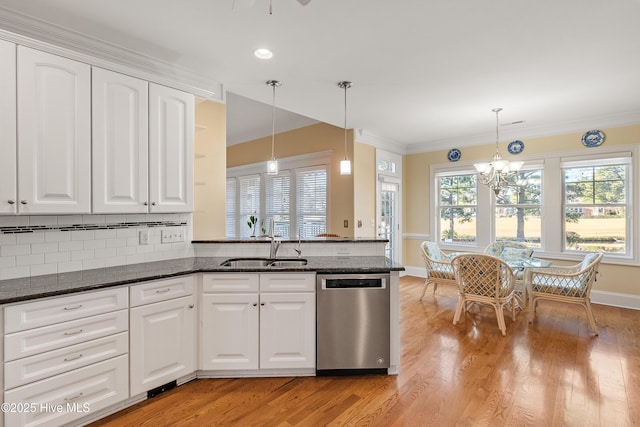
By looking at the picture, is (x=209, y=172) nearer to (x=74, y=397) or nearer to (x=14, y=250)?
(x=14, y=250)

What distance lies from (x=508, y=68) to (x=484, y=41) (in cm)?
67

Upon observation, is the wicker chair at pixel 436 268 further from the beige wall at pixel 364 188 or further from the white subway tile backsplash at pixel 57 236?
the white subway tile backsplash at pixel 57 236

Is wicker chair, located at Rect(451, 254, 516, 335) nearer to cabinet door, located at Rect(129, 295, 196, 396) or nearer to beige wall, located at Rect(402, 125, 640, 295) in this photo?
beige wall, located at Rect(402, 125, 640, 295)

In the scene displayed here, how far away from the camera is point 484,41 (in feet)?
8.20

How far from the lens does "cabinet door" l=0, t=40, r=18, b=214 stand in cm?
185

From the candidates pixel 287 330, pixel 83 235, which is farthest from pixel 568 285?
pixel 83 235

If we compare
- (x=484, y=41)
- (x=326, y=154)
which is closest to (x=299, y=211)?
(x=326, y=154)

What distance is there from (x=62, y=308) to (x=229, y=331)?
1066 mm

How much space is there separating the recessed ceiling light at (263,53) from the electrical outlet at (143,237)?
1794 mm

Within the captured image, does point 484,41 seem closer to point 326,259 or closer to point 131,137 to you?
point 326,259

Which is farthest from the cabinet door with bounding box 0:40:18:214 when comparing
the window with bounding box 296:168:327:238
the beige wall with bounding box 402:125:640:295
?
the beige wall with bounding box 402:125:640:295

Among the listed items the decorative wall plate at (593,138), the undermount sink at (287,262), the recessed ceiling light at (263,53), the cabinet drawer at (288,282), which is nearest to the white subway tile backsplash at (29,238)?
the cabinet drawer at (288,282)

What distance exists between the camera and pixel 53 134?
6.68 ft

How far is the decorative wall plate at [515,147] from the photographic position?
5.16 m
